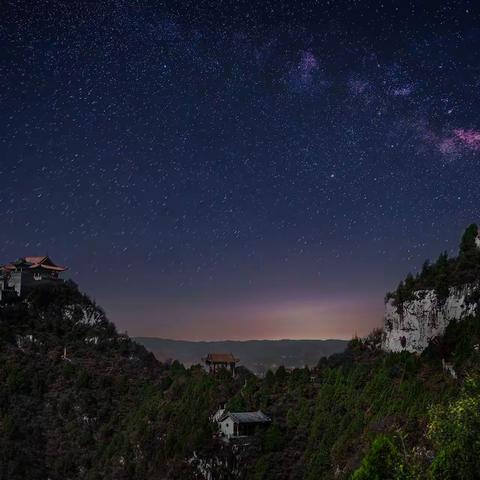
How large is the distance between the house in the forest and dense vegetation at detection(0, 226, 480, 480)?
3.31ft

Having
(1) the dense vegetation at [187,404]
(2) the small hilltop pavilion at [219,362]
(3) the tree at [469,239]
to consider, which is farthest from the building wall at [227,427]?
(3) the tree at [469,239]

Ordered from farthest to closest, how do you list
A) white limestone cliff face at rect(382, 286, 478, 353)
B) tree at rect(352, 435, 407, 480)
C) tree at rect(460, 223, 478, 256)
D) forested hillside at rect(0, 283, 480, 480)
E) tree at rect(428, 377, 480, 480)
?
tree at rect(460, 223, 478, 256) < white limestone cliff face at rect(382, 286, 478, 353) < forested hillside at rect(0, 283, 480, 480) < tree at rect(352, 435, 407, 480) < tree at rect(428, 377, 480, 480)

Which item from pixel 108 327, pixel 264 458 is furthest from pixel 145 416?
pixel 108 327

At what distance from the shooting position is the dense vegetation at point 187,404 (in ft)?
129

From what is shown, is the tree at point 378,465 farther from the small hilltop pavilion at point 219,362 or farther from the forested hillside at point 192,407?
the small hilltop pavilion at point 219,362

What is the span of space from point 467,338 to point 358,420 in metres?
12.1

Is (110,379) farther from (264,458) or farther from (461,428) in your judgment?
(461,428)

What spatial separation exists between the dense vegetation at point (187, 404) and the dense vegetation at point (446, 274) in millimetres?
244

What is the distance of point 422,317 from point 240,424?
20.3m

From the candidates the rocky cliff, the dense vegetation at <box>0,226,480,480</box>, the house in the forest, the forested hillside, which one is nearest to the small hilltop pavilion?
the dense vegetation at <box>0,226,480,480</box>

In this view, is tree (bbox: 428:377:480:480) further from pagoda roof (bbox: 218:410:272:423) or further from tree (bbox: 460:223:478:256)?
tree (bbox: 460:223:478:256)

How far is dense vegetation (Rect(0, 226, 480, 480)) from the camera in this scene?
3947 centimetres

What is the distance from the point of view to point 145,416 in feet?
186

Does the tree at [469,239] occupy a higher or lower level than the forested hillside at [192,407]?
higher
